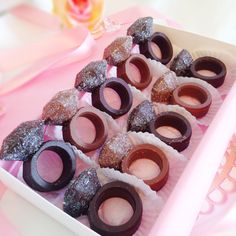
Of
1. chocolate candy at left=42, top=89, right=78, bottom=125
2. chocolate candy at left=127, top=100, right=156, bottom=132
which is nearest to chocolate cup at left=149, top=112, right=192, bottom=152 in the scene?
chocolate candy at left=127, top=100, right=156, bottom=132

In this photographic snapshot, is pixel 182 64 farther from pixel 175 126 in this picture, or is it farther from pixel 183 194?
pixel 183 194

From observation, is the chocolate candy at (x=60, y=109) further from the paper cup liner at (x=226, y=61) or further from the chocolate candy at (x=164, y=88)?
the paper cup liner at (x=226, y=61)

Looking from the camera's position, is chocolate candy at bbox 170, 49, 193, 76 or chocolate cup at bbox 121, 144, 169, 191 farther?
chocolate candy at bbox 170, 49, 193, 76

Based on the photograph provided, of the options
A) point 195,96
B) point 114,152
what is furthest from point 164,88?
point 114,152

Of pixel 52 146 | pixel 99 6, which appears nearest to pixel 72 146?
pixel 52 146

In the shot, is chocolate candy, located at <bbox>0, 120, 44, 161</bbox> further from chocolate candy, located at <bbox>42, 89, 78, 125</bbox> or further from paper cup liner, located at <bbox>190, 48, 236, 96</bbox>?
paper cup liner, located at <bbox>190, 48, 236, 96</bbox>

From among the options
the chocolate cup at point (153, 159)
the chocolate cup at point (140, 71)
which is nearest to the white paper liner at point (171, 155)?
the chocolate cup at point (153, 159)

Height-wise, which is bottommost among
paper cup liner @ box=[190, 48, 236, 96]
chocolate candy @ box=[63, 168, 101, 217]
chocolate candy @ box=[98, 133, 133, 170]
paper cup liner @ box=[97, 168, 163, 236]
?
chocolate candy @ box=[63, 168, 101, 217]
